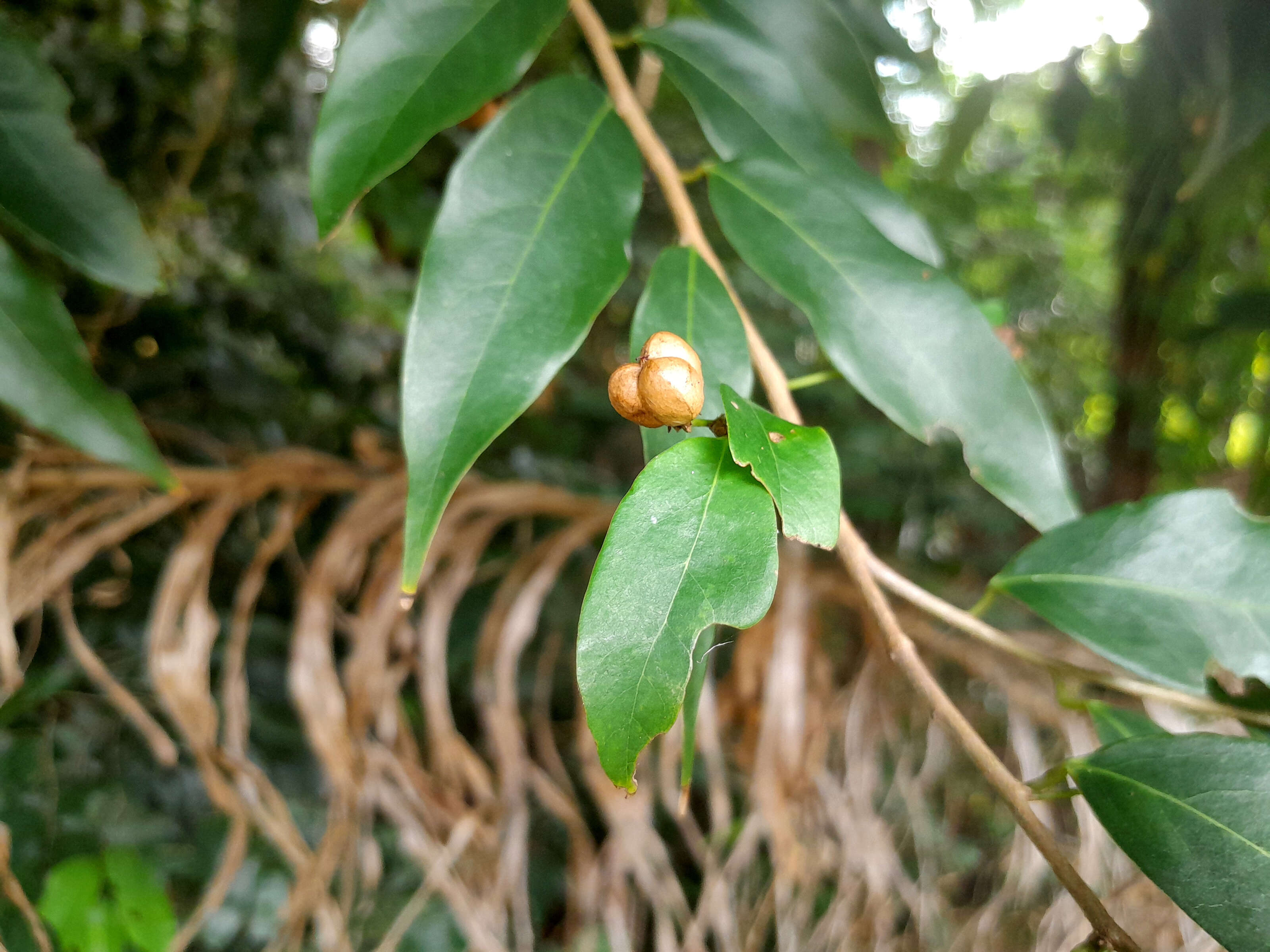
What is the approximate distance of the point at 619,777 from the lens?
0.74ft

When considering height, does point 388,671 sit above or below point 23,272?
below

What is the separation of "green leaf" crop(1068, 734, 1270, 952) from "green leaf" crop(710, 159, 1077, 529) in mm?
124

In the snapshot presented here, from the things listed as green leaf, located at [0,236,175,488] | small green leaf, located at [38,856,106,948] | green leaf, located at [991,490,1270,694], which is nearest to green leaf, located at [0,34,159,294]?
green leaf, located at [0,236,175,488]

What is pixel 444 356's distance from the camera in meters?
0.32

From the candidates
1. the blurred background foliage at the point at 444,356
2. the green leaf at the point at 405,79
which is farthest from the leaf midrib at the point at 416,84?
the blurred background foliage at the point at 444,356

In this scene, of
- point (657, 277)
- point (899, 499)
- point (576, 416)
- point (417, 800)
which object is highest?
point (657, 277)

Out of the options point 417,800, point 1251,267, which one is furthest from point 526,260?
point 1251,267

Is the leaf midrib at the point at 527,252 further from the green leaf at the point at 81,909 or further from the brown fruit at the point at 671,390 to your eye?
the green leaf at the point at 81,909

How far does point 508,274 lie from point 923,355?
216 mm

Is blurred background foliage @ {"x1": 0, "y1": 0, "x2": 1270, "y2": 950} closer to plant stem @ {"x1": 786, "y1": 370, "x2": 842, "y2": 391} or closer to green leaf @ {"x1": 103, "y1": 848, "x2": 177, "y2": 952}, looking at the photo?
green leaf @ {"x1": 103, "y1": 848, "x2": 177, "y2": 952}

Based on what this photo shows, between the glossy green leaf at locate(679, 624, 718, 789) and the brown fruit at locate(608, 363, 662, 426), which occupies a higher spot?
the brown fruit at locate(608, 363, 662, 426)

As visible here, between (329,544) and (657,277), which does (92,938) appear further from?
(657,277)

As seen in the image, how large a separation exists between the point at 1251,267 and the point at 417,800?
4.62 ft

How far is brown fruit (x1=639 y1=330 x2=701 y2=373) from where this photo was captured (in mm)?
260
